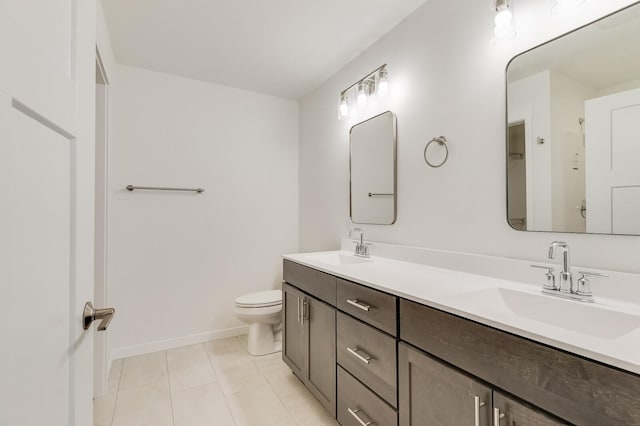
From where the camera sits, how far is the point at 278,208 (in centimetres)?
321

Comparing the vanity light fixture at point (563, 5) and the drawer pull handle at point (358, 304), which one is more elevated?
the vanity light fixture at point (563, 5)

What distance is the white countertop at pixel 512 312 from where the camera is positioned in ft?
2.33

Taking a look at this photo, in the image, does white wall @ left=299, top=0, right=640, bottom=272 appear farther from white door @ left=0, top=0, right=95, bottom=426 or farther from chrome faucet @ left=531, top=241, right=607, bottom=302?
white door @ left=0, top=0, right=95, bottom=426

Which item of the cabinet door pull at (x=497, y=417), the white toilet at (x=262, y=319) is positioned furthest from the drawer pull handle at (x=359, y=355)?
the white toilet at (x=262, y=319)

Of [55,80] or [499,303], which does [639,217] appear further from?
[55,80]

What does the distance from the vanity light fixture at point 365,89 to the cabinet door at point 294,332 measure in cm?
141

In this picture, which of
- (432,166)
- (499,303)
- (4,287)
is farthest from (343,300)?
(4,287)

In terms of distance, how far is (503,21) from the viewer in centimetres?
133

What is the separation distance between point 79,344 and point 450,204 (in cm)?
160

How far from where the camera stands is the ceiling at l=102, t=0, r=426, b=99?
72.2 inches

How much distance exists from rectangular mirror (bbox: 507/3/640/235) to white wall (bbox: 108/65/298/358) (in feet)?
7.39

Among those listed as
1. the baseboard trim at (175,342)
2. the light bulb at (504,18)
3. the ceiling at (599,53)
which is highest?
the light bulb at (504,18)

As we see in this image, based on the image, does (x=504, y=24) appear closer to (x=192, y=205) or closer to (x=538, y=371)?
(x=538, y=371)

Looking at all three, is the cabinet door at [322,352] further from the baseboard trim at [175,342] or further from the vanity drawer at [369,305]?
the baseboard trim at [175,342]
